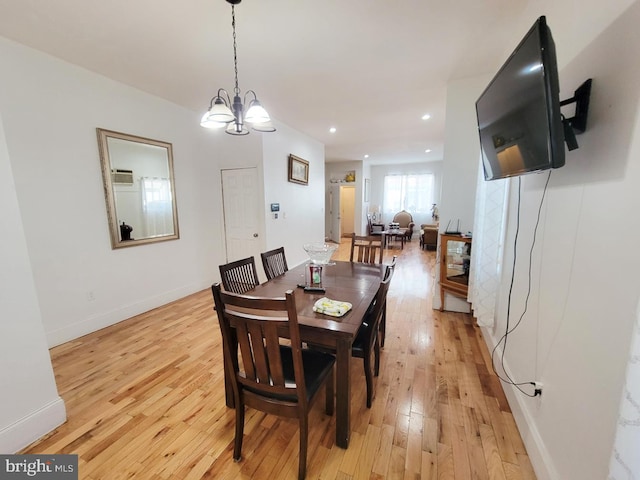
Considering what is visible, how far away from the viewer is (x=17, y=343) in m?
1.49

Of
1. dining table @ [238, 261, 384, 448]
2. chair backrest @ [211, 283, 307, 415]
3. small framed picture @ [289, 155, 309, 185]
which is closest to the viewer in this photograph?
chair backrest @ [211, 283, 307, 415]

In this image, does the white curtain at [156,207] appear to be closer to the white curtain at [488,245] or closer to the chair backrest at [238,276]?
the chair backrest at [238,276]

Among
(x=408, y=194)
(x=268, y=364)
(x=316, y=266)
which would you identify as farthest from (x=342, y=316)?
(x=408, y=194)

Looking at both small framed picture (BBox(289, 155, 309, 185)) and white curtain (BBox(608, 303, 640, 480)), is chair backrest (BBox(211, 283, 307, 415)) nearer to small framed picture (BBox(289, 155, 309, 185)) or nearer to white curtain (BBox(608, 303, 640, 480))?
white curtain (BBox(608, 303, 640, 480))

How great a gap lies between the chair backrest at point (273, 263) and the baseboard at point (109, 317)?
2025 millimetres

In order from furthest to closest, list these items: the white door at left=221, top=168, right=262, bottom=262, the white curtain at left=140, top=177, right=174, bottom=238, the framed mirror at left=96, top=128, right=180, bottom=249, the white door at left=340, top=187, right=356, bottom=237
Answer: the white door at left=340, top=187, right=356, bottom=237 → the white door at left=221, top=168, right=262, bottom=262 → the white curtain at left=140, top=177, right=174, bottom=238 → the framed mirror at left=96, top=128, right=180, bottom=249

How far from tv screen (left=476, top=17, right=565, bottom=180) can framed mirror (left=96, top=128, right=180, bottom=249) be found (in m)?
3.54

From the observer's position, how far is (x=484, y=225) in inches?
96.3

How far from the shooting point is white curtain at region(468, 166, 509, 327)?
2314mm

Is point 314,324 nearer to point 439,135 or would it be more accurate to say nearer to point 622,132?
point 622,132

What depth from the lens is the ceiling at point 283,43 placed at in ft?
5.97

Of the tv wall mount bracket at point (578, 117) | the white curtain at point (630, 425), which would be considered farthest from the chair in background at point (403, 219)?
the white curtain at point (630, 425)

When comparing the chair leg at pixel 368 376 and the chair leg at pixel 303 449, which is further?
the chair leg at pixel 368 376

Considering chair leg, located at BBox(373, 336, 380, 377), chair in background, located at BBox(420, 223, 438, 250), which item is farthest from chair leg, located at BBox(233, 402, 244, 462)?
chair in background, located at BBox(420, 223, 438, 250)
